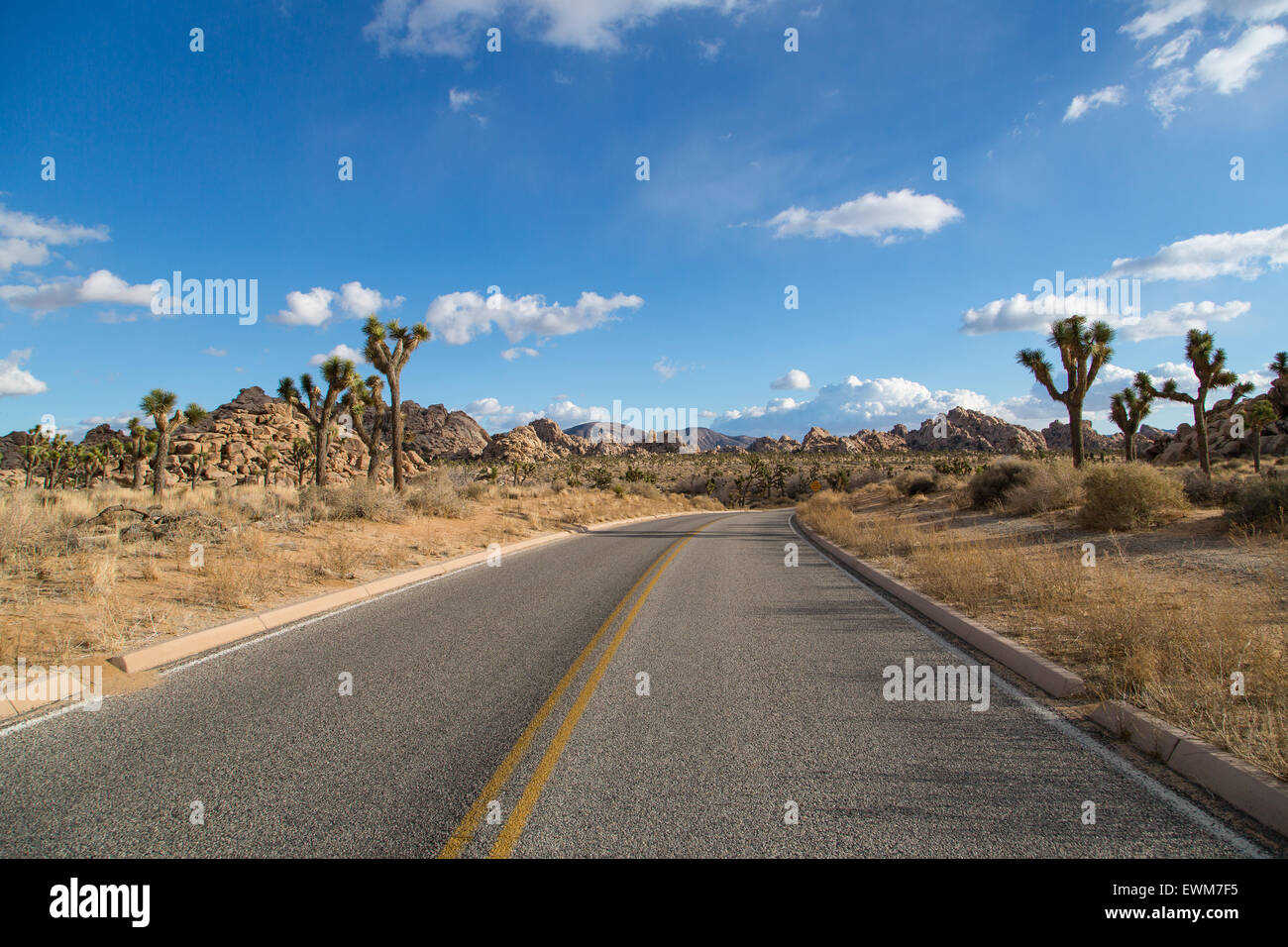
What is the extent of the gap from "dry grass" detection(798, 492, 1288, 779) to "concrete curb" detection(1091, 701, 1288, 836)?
124 millimetres

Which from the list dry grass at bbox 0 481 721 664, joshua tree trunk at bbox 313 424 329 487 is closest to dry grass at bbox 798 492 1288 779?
dry grass at bbox 0 481 721 664

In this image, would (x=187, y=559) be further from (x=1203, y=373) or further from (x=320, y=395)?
(x=1203, y=373)

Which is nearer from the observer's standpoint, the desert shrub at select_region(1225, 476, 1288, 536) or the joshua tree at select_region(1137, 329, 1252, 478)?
the desert shrub at select_region(1225, 476, 1288, 536)

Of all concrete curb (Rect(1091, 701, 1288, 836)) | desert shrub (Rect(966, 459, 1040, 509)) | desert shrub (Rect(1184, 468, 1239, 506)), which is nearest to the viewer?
concrete curb (Rect(1091, 701, 1288, 836))

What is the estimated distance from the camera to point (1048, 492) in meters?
20.0

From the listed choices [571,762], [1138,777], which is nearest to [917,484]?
[1138,777]

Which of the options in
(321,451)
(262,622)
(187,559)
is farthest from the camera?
Answer: (321,451)

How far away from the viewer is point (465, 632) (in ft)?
26.0

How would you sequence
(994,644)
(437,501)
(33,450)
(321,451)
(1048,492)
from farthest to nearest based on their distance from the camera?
1. (33,450)
2. (321,451)
3. (437,501)
4. (1048,492)
5. (994,644)

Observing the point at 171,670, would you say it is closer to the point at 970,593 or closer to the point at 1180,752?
the point at 1180,752

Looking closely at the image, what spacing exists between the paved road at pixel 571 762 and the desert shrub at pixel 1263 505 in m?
10.1

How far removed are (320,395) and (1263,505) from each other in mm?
33918

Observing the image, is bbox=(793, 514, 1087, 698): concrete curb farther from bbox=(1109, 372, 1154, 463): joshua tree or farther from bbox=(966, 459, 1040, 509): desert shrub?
bbox=(1109, 372, 1154, 463): joshua tree

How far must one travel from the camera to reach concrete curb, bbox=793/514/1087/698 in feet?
18.2
